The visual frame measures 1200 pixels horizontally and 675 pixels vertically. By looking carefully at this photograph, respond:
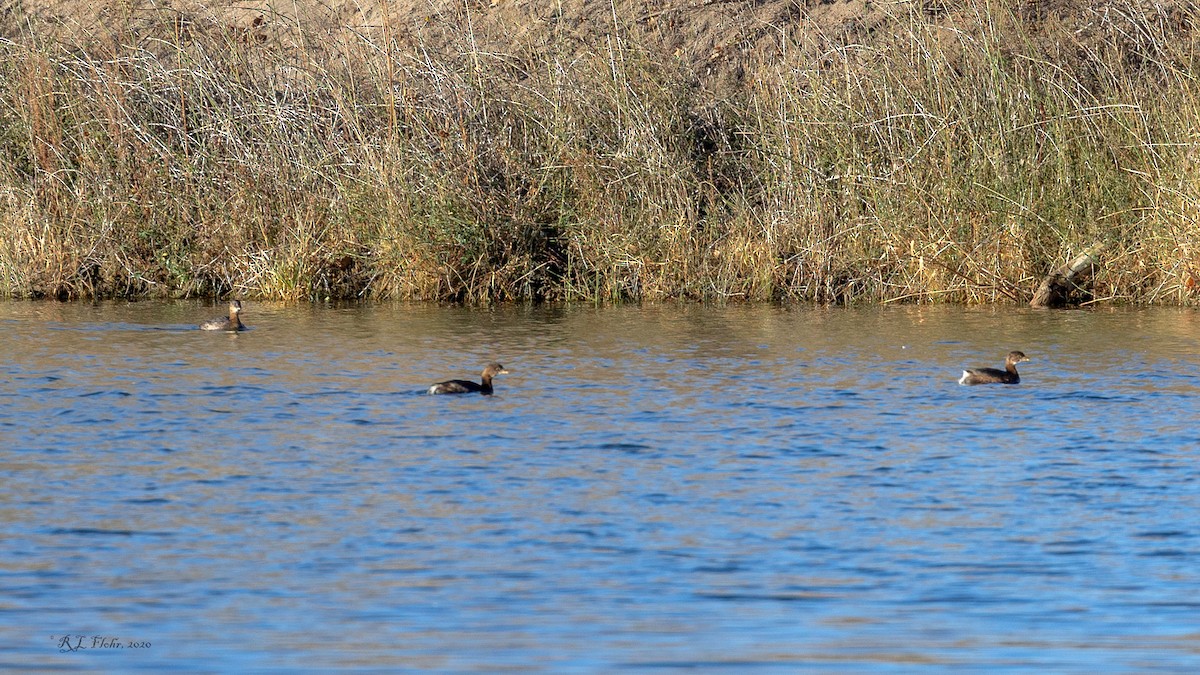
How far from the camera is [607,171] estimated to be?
59.4 feet

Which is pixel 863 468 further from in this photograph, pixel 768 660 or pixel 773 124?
pixel 773 124

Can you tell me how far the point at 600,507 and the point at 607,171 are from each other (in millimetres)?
10132

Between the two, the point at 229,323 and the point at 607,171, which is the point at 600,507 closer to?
the point at 229,323

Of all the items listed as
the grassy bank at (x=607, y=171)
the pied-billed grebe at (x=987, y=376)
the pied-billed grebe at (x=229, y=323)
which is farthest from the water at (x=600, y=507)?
the grassy bank at (x=607, y=171)

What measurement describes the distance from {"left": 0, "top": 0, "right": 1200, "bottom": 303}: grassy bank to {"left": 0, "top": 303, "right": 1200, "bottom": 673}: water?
2977 millimetres

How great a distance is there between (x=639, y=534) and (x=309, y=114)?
38.1 feet

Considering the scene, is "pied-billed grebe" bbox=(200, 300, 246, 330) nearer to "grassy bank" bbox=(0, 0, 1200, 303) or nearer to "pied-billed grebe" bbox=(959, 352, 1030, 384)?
"grassy bank" bbox=(0, 0, 1200, 303)

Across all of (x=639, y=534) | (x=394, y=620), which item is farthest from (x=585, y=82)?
(x=394, y=620)

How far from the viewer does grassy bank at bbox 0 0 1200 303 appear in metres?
17.2

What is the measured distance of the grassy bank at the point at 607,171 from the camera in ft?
56.4

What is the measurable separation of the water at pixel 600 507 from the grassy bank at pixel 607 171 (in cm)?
298

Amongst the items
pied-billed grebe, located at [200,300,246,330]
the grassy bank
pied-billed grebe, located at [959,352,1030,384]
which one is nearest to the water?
pied-billed grebe, located at [959,352,1030,384]

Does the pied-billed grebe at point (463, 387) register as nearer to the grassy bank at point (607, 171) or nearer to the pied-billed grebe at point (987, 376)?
the pied-billed grebe at point (987, 376)

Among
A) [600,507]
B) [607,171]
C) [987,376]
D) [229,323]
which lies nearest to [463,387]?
[987,376]
